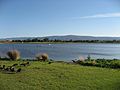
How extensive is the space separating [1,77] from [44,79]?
1.70 metres

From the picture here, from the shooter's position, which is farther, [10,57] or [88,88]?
[10,57]

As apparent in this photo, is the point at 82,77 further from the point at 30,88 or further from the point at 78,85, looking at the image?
the point at 30,88

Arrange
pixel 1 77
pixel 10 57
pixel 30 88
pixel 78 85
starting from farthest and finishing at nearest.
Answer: pixel 10 57
pixel 1 77
pixel 78 85
pixel 30 88

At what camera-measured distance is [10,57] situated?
17969 millimetres

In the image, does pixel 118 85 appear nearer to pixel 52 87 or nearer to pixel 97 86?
pixel 97 86

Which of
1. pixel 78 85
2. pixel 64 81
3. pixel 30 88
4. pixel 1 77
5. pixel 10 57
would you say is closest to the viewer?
pixel 30 88

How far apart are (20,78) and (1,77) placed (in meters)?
0.80

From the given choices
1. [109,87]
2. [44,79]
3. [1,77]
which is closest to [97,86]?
[109,87]

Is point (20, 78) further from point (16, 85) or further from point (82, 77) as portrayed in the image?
point (82, 77)

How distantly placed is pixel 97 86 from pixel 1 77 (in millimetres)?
3705

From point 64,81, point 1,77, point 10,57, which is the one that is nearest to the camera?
point 64,81

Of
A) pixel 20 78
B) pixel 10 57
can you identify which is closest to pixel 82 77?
pixel 20 78

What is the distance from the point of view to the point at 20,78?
9094 millimetres

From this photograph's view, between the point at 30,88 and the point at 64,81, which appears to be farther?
the point at 64,81
